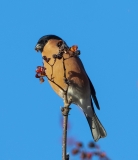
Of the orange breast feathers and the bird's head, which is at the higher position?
the bird's head

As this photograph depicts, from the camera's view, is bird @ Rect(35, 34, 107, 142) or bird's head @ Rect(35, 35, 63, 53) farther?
bird's head @ Rect(35, 35, 63, 53)

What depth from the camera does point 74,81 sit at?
328 centimetres

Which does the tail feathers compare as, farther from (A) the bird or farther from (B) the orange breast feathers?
(B) the orange breast feathers

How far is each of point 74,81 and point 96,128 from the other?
677mm

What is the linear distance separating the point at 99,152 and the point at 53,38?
2.35 m

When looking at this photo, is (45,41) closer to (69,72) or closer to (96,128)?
(69,72)

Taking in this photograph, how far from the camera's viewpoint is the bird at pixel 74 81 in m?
3.24

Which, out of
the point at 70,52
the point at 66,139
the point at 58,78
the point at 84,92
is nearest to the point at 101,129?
the point at 84,92

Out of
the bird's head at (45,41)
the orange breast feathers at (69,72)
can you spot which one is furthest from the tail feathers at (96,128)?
the bird's head at (45,41)

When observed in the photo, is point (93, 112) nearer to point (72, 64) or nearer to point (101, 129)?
point (101, 129)

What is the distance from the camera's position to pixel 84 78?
338 centimetres

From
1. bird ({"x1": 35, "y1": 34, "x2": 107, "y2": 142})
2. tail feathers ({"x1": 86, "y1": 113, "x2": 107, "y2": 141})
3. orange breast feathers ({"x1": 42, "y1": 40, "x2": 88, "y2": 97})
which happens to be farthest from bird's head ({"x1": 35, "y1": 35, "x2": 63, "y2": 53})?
tail feathers ({"x1": 86, "y1": 113, "x2": 107, "y2": 141})

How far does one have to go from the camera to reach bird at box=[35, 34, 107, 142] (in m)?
3.24

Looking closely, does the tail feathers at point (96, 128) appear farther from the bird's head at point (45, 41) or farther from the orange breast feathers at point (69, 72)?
the bird's head at point (45, 41)
